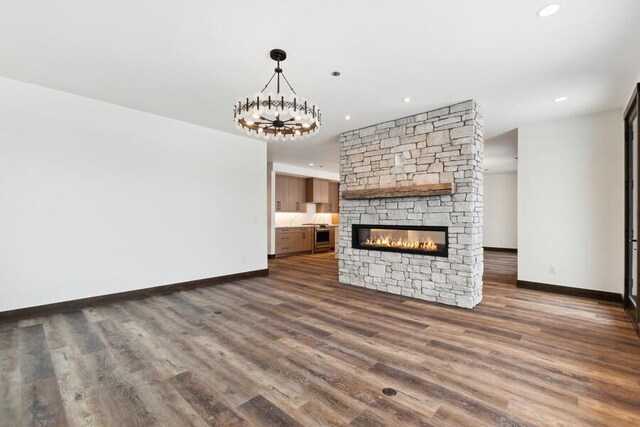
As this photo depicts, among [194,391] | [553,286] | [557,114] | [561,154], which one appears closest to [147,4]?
[194,391]

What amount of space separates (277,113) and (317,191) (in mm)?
7694

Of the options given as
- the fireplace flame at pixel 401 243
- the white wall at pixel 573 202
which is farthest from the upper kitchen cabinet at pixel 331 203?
the white wall at pixel 573 202

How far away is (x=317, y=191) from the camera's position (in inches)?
415

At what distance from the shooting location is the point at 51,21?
255 cm

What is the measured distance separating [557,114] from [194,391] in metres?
6.07

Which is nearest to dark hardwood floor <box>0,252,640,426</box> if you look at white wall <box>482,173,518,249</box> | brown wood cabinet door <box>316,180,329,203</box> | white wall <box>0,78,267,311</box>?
white wall <box>0,78,267,311</box>

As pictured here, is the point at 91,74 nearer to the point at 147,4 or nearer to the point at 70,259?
the point at 147,4

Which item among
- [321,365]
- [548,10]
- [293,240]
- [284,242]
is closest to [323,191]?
[293,240]

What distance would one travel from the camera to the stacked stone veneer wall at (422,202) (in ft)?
14.0

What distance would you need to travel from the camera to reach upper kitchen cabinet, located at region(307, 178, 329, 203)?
10414 mm

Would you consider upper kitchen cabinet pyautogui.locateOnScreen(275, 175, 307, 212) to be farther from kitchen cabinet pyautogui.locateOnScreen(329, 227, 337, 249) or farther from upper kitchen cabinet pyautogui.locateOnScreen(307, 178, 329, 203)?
kitchen cabinet pyautogui.locateOnScreen(329, 227, 337, 249)

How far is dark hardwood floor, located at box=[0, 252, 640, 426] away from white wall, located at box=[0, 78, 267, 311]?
582 millimetres

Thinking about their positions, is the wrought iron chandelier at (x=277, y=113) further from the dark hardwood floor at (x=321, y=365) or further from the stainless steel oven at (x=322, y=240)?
the stainless steel oven at (x=322, y=240)

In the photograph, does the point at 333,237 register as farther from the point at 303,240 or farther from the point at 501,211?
the point at 501,211
